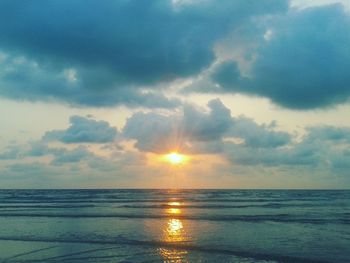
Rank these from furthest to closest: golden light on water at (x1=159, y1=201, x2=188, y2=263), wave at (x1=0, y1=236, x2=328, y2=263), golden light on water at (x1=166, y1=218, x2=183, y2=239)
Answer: golden light on water at (x1=166, y1=218, x2=183, y2=239)
wave at (x1=0, y1=236, x2=328, y2=263)
golden light on water at (x1=159, y1=201, x2=188, y2=263)

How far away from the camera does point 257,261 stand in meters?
20.0

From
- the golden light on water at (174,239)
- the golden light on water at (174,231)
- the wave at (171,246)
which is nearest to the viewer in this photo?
the golden light on water at (174,239)

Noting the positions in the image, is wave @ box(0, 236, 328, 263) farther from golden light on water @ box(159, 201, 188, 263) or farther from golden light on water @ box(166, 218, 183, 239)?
golden light on water @ box(166, 218, 183, 239)

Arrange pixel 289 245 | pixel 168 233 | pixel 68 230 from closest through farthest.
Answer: pixel 289 245 < pixel 168 233 < pixel 68 230

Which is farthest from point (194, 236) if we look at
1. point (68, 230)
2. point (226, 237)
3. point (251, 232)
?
point (68, 230)

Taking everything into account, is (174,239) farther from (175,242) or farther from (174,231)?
(174,231)

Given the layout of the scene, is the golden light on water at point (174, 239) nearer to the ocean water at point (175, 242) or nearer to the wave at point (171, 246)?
the ocean water at point (175, 242)

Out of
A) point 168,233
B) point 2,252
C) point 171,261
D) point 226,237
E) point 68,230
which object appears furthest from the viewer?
point 68,230

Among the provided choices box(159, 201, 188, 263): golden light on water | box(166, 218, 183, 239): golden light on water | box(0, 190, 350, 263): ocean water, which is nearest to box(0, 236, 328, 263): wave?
box(0, 190, 350, 263): ocean water

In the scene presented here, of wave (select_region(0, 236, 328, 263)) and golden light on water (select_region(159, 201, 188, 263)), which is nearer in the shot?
golden light on water (select_region(159, 201, 188, 263))

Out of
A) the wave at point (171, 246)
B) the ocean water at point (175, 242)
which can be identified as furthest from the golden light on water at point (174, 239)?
the wave at point (171, 246)

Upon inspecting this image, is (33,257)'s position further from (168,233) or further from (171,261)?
(168,233)

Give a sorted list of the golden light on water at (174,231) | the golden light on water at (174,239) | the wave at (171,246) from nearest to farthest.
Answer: the golden light on water at (174,239)
the wave at (171,246)
the golden light on water at (174,231)

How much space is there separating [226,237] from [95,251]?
9.93 metres
